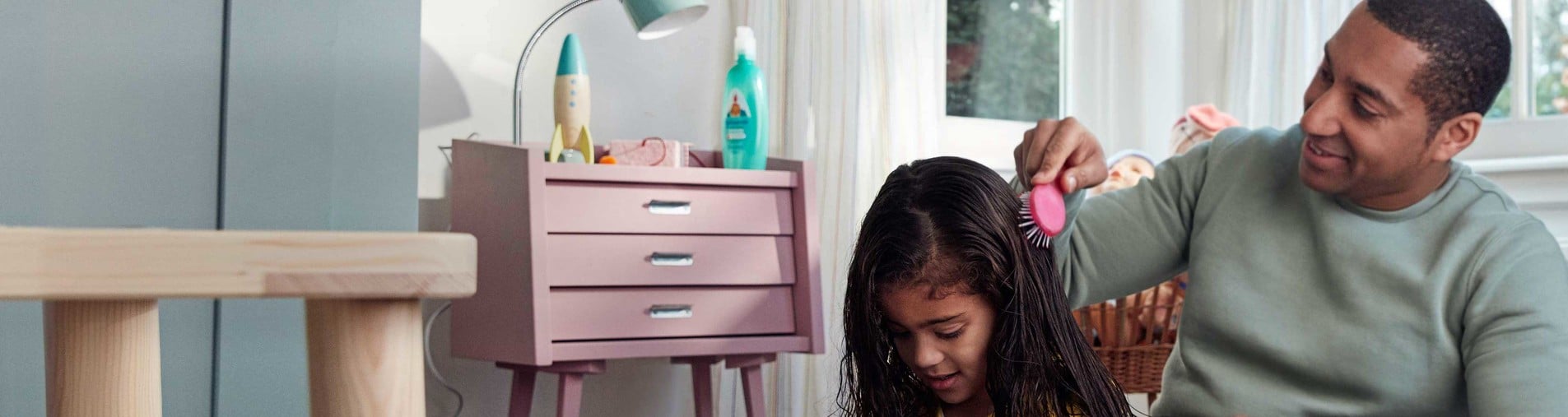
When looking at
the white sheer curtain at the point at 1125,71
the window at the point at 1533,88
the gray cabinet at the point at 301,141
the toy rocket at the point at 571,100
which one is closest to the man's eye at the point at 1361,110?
the toy rocket at the point at 571,100

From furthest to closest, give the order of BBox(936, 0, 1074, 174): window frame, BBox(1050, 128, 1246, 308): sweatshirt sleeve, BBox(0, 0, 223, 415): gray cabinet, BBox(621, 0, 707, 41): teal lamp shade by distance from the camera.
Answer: BBox(936, 0, 1074, 174): window frame < BBox(621, 0, 707, 41): teal lamp shade < BBox(0, 0, 223, 415): gray cabinet < BBox(1050, 128, 1246, 308): sweatshirt sleeve

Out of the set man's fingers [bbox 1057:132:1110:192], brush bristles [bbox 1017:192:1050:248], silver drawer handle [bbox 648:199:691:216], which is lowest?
brush bristles [bbox 1017:192:1050:248]

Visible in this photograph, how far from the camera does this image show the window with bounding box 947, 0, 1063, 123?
2.95 metres

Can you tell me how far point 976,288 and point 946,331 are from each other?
50 mm

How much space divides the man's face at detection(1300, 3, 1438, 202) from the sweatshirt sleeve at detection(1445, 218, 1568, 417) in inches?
4.8

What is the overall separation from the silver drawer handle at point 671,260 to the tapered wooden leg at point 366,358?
1253mm

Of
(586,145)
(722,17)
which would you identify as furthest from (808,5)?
(586,145)

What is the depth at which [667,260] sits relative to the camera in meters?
1.81

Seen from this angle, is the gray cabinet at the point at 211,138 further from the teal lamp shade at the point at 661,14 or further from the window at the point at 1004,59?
the window at the point at 1004,59

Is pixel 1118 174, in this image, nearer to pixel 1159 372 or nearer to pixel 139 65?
pixel 1159 372

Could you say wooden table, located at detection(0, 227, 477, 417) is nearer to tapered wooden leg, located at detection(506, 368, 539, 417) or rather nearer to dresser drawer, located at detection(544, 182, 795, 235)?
dresser drawer, located at detection(544, 182, 795, 235)

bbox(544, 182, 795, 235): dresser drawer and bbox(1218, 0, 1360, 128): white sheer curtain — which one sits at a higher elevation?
bbox(1218, 0, 1360, 128): white sheer curtain

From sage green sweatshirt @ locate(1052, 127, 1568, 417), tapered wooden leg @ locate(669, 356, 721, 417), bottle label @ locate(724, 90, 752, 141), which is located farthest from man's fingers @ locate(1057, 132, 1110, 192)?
tapered wooden leg @ locate(669, 356, 721, 417)

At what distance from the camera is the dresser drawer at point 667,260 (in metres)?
1.72
